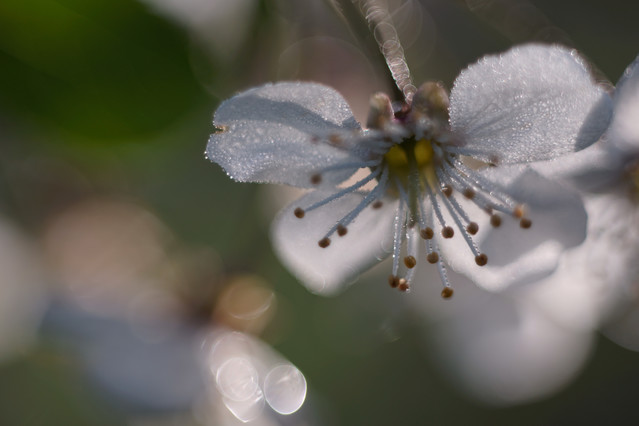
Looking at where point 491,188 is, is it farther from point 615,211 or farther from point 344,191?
point 615,211

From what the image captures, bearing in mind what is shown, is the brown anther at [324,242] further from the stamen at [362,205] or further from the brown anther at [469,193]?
the brown anther at [469,193]

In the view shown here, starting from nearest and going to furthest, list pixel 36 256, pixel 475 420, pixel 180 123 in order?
pixel 180 123
pixel 36 256
pixel 475 420

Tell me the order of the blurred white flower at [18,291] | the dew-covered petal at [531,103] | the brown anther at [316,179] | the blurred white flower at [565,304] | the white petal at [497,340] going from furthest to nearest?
the white petal at [497,340]
the blurred white flower at [18,291]
the blurred white flower at [565,304]
the brown anther at [316,179]
the dew-covered petal at [531,103]

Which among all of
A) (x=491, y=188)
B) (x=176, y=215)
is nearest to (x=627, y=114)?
(x=491, y=188)

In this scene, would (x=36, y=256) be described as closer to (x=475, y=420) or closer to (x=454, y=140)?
(x=454, y=140)

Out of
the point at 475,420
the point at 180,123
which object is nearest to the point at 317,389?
the point at 475,420

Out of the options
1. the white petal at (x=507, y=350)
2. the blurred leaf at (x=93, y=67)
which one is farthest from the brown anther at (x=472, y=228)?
the white petal at (x=507, y=350)
